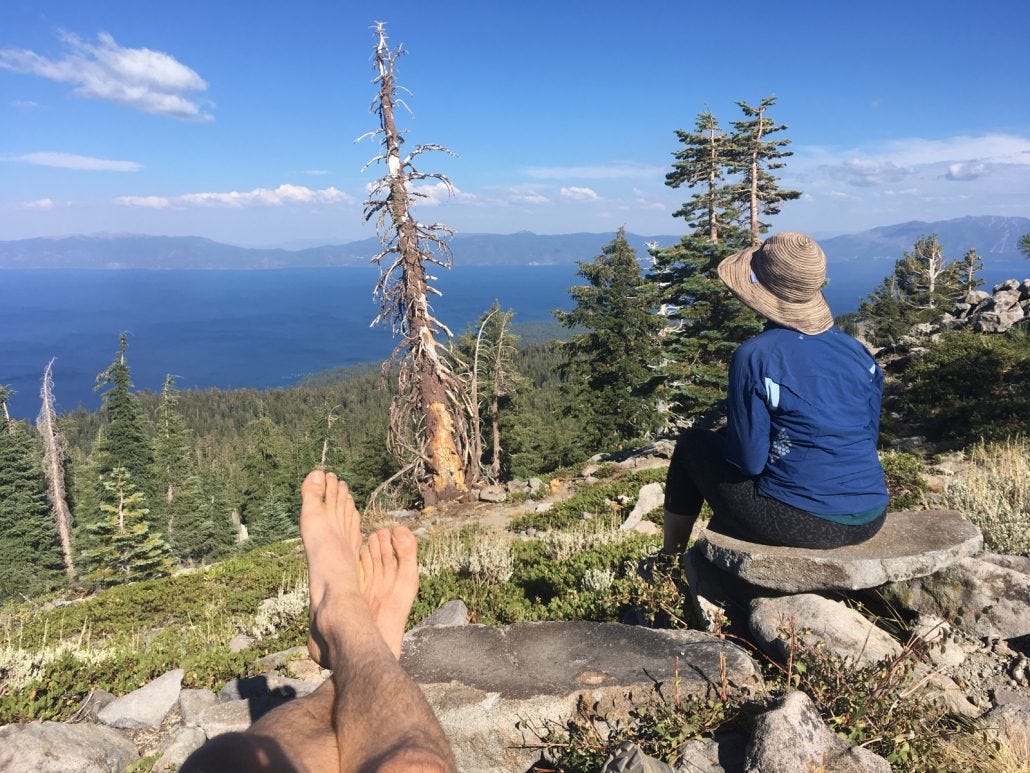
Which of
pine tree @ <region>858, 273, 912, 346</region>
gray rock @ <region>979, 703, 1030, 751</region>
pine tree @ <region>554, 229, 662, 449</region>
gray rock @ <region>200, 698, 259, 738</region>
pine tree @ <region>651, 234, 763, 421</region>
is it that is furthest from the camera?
pine tree @ <region>858, 273, 912, 346</region>

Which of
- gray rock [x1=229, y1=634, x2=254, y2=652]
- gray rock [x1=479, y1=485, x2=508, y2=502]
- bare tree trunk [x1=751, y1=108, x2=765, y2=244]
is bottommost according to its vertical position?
gray rock [x1=479, y1=485, x2=508, y2=502]

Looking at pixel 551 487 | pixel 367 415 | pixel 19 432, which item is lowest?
pixel 367 415

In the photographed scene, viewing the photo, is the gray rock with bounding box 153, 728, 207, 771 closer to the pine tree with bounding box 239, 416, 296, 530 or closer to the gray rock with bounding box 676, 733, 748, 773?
the gray rock with bounding box 676, 733, 748, 773

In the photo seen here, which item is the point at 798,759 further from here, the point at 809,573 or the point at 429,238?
the point at 429,238

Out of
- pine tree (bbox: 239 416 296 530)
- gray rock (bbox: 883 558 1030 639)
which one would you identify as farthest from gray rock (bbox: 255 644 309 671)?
pine tree (bbox: 239 416 296 530)

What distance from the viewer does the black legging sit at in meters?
2.84

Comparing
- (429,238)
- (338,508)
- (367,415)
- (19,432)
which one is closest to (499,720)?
(338,508)

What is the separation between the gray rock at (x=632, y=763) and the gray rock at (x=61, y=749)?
2.43 meters

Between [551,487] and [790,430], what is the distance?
11.4 m

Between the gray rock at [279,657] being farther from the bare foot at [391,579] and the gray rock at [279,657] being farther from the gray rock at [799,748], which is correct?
the gray rock at [799,748]

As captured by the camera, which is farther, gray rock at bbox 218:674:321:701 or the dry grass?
the dry grass

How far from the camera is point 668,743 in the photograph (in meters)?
2.17

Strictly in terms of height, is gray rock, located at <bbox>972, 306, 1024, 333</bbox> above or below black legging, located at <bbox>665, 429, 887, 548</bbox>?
below

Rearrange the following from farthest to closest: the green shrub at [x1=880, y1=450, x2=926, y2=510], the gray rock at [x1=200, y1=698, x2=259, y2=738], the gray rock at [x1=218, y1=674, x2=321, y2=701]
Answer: the green shrub at [x1=880, y1=450, x2=926, y2=510] → the gray rock at [x1=218, y1=674, x2=321, y2=701] → the gray rock at [x1=200, y1=698, x2=259, y2=738]
